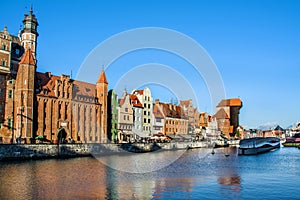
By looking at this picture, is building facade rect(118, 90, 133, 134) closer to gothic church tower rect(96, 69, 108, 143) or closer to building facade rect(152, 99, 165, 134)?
gothic church tower rect(96, 69, 108, 143)

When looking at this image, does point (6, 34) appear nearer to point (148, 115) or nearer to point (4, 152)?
point (4, 152)

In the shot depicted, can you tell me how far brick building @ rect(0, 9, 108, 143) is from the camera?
7075 cm

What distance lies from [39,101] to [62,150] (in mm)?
13354

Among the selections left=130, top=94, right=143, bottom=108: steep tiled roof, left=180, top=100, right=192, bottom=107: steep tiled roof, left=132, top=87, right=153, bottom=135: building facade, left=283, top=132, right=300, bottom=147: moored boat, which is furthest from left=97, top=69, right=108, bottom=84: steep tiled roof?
left=283, top=132, right=300, bottom=147: moored boat

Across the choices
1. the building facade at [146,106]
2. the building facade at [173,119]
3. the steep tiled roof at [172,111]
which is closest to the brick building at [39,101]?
the building facade at [146,106]

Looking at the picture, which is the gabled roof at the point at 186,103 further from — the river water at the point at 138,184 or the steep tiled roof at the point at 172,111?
the river water at the point at 138,184

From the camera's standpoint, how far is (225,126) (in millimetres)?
194875

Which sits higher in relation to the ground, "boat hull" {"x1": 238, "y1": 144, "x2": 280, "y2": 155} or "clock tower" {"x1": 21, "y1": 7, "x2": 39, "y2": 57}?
"clock tower" {"x1": 21, "y1": 7, "x2": 39, "y2": 57}

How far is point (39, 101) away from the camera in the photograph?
7544 cm

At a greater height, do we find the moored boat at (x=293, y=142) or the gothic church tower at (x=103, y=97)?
the gothic church tower at (x=103, y=97)

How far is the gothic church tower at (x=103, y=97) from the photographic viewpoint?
91625 mm

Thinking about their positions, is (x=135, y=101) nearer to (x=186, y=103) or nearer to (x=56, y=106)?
(x=56, y=106)

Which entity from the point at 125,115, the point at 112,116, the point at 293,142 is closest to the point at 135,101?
the point at 125,115

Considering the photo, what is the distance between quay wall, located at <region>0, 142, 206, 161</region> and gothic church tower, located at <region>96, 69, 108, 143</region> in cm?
870
